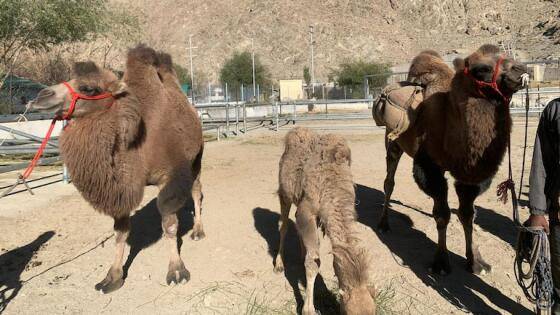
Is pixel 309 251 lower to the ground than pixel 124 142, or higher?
lower

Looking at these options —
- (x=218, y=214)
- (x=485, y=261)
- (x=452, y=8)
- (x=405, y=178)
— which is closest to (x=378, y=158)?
(x=405, y=178)

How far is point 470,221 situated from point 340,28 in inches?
2908

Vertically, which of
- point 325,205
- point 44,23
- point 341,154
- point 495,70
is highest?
point 44,23

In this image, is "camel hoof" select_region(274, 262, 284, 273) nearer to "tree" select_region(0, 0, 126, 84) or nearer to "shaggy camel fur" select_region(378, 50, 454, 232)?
"shaggy camel fur" select_region(378, 50, 454, 232)

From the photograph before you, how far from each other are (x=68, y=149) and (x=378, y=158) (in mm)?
9220

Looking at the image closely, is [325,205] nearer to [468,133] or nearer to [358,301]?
[358,301]

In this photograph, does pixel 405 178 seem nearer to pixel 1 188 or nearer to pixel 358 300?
pixel 358 300

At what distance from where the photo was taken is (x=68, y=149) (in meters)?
4.28

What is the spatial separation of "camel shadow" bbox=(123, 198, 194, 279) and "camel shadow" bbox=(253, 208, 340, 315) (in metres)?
1.08

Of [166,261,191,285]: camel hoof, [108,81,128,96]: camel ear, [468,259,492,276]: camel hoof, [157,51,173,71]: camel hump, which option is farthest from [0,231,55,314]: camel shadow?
[468,259,492,276]: camel hoof

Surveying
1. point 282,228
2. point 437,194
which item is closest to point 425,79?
point 437,194

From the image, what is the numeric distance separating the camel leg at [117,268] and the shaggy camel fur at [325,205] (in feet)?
5.45

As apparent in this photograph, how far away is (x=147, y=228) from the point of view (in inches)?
265

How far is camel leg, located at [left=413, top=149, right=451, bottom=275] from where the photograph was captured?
16.6 ft
